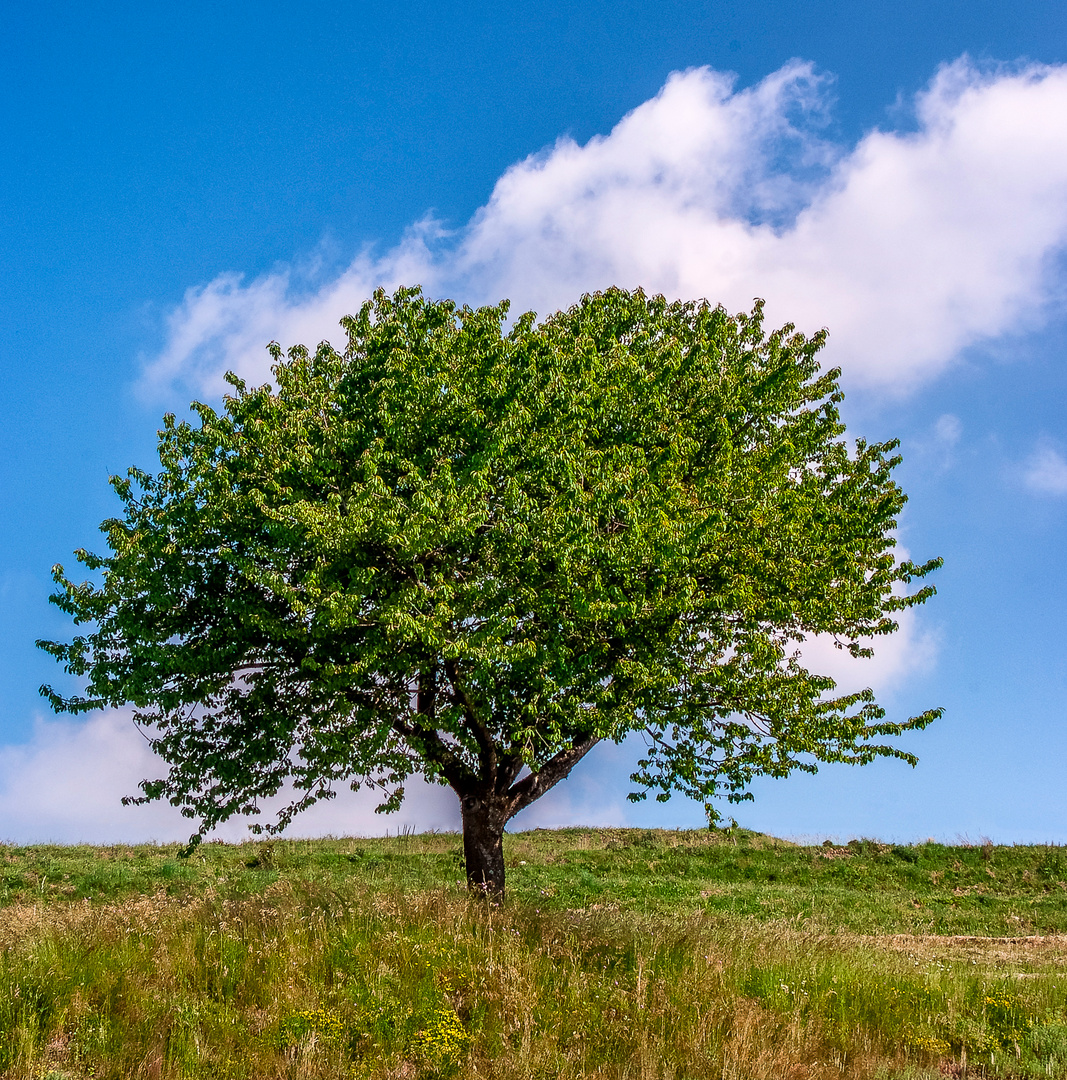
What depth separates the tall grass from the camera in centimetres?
830

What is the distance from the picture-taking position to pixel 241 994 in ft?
30.6

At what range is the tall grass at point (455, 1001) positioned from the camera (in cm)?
830

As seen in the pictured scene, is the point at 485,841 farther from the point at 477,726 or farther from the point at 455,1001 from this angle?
the point at 455,1001

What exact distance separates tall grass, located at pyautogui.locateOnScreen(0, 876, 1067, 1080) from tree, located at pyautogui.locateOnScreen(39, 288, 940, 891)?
396 centimetres

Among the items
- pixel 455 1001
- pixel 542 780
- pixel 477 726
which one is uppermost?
pixel 477 726

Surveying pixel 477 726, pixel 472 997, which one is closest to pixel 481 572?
pixel 477 726

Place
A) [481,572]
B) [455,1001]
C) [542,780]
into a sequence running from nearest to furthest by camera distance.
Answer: [455,1001] → [481,572] → [542,780]

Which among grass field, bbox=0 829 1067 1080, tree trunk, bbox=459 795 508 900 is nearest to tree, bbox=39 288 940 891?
tree trunk, bbox=459 795 508 900

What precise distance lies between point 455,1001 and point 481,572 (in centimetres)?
680

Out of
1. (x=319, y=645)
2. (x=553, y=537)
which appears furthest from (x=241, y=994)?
(x=553, y=537)

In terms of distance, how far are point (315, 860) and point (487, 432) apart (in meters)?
23.3

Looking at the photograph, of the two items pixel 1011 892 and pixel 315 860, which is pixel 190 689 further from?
pixel 1011 892

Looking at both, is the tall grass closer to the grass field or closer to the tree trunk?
the grass field

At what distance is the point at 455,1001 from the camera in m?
9.37
